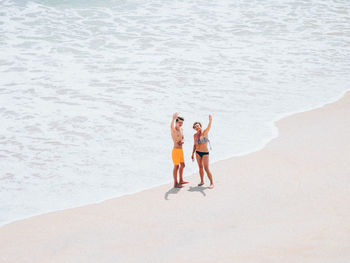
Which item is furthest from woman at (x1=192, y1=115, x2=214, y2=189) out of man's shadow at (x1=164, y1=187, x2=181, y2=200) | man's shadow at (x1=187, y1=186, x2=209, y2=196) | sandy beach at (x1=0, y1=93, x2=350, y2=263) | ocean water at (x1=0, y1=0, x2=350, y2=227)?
ocean water at (x1=0, y1=0, x2=350, y2=227)

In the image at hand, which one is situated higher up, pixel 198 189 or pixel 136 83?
pixel 136 83

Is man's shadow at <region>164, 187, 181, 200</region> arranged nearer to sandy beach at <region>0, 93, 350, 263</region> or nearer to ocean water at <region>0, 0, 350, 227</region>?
sandy beach at <region>0, 93, 350, 263</region>

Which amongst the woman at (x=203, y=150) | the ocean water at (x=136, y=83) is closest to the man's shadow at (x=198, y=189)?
the woman at (x=203, y=150)

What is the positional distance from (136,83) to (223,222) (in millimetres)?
7270

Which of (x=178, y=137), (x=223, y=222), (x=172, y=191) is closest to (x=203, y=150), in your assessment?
(x=178, y=137)

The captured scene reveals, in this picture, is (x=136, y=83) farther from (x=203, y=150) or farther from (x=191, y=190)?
(x=191, y=190)

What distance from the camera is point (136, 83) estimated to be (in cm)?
1201

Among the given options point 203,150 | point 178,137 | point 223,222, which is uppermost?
point 178,137

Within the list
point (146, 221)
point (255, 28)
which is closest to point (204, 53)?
point (255, 28)

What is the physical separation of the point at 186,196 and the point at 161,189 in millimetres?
508

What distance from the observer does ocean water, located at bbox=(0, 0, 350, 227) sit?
23.8 ft

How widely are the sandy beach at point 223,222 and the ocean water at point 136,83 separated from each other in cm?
55

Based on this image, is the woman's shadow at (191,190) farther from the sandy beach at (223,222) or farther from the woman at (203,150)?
the woman at (203,150)

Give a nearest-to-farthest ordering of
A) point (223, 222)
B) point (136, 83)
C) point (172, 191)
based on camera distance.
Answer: point (223, 222), point (172, 191), point (136, 83)
